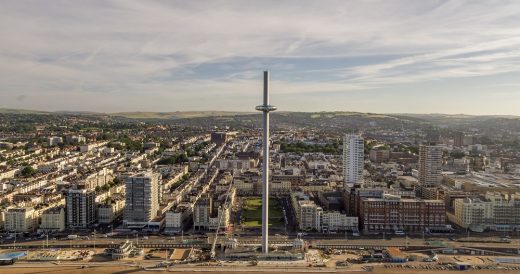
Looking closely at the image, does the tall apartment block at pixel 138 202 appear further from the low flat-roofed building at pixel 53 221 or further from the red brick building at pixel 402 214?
the red brick building at pixel 402 214

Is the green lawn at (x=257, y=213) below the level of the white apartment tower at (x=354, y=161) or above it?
below

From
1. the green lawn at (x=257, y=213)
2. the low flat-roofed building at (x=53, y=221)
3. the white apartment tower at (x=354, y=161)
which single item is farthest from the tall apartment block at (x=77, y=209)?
the white apartment tower at (x=354, y=161)

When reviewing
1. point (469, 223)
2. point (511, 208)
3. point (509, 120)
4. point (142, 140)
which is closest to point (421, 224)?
point (469, 223)

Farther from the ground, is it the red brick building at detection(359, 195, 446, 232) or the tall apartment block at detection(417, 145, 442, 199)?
the tall apartment block at detection(417, 145, 442, 199)

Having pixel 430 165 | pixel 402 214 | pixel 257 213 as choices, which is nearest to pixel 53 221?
pixel 257 213

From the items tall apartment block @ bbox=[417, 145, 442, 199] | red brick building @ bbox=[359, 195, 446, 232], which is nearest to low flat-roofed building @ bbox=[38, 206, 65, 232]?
red brick building @ bbox=[359, 195, 446, 232]

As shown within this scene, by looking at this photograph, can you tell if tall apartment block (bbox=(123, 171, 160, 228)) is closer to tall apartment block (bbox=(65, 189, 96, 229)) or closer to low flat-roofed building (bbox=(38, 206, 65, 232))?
tall apartment block (bbox=(65, 189, 96, 229))

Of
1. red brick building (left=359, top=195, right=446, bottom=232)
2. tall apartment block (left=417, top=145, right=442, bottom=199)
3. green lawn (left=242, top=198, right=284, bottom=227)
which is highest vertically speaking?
tall apartment block (left=417, top=145, right=442, bottom=199)
